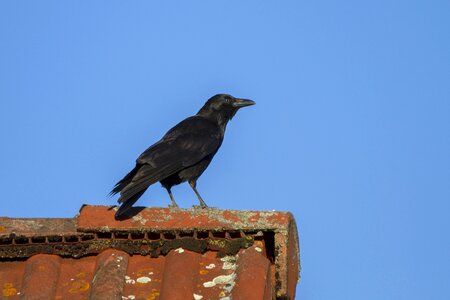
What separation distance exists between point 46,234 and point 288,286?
3.64 feet

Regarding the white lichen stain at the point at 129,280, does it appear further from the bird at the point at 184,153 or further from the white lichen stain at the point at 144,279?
the bird at the point at 184,153

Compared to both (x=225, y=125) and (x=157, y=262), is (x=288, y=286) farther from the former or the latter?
(x=225, y=125)

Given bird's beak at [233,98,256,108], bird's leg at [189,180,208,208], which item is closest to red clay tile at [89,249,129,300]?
bird's leg at [189,180,208,208]

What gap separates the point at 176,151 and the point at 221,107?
1.77 metres

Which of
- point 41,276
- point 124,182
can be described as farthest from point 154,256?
point 124,182

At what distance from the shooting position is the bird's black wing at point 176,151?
17.6 ft

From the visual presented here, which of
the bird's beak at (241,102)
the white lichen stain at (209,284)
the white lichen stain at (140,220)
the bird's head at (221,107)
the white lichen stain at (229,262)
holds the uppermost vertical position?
the bird's beak at (241,102)

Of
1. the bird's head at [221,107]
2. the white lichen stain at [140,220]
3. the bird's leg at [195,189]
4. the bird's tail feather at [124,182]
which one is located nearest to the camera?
the white lichen stain at [140,220]

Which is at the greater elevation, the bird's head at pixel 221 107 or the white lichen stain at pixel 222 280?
the bird's head at pixel 221 107

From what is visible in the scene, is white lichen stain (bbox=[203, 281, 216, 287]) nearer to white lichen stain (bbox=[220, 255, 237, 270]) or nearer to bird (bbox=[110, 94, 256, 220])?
white lichen stain (bbox=[220, 255, 237, 270])

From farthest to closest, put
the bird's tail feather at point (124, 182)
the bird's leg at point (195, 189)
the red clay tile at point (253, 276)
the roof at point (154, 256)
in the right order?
the bird's leg at point (195, 189)
the bird's tail feather at point (124, 182)
the roof at point (154, 256)
the red clay tile at point (253, 276)

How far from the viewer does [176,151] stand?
20.7 feet

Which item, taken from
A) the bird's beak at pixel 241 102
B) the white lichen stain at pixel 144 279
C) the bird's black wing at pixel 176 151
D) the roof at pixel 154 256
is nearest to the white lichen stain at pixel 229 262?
the roof at pixel 154 256

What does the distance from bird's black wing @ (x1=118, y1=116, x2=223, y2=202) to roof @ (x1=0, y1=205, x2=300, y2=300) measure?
690 millimetres
